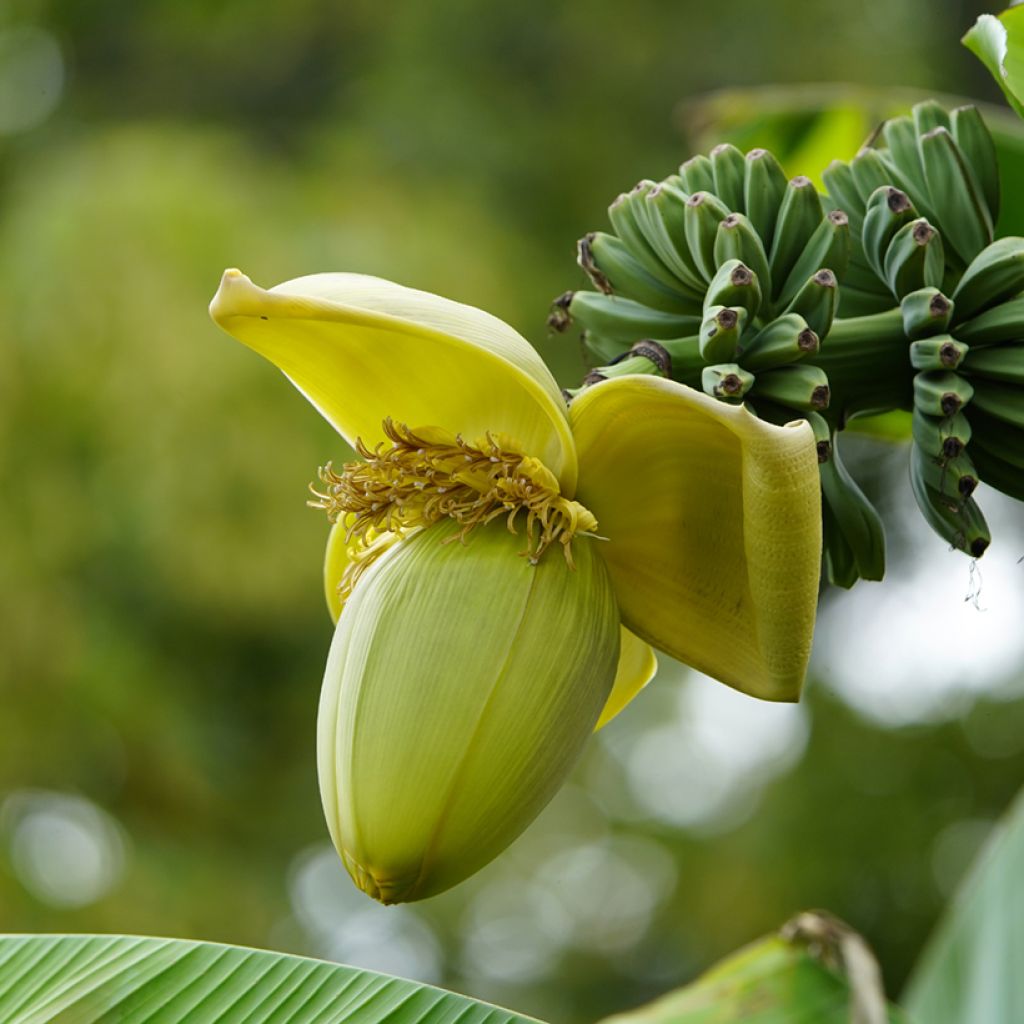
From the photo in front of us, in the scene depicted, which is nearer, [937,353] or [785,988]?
[937,353]

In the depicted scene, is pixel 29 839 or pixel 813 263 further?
pixel 29 839

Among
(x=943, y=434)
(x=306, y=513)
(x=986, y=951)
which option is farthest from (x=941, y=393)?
(x=306, y=513)

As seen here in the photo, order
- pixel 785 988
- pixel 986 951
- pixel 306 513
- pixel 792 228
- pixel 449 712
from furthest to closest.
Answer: pixel 306 513 → pixel 986 951 → pixel 785 988 → pixel 792 228 → pixel 449 712

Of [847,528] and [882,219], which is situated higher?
[882,219]

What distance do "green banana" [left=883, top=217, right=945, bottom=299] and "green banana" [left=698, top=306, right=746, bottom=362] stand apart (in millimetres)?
78

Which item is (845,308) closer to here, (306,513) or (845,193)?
(845,193)

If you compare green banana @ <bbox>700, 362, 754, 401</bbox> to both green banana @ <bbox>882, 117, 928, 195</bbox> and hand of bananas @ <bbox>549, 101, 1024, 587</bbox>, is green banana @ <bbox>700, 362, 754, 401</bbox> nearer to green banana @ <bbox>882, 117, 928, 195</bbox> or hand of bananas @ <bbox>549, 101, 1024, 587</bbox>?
hand of bananas @ <bbox>549, 101, 1024, 587</bbox>

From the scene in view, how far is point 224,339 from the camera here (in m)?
3.77

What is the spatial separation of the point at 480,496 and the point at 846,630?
3193 mm

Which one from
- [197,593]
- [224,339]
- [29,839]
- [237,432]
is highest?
[224,339]

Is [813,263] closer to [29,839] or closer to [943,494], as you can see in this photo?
[943,494]

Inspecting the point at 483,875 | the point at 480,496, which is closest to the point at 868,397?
the point at 480,496

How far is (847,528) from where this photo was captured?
53 cm

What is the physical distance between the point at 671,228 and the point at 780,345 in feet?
0.29
